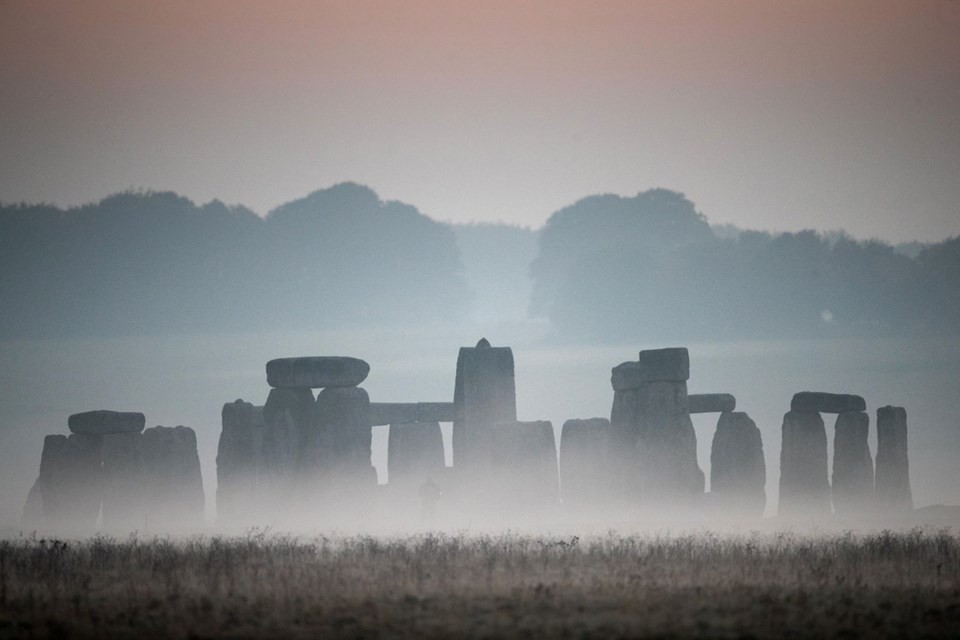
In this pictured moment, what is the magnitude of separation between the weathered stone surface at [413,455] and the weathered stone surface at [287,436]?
2020 millimetres

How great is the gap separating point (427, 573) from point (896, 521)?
16.7 metres

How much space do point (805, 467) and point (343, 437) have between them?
9.94 metres

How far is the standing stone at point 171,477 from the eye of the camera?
41375 mm

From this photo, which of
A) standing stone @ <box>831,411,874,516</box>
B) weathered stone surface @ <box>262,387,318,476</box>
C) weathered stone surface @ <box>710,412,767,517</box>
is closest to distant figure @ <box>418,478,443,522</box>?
weathered stone surface @ <box>262,387,318,476</box>

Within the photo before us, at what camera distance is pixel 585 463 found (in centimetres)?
3956

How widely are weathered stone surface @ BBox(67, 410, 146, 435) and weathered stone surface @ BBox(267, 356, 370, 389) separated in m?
3.39

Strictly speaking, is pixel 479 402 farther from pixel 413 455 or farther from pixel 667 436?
pixel 667 436

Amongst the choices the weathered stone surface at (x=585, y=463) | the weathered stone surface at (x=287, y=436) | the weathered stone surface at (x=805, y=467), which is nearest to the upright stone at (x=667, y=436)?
the weathered stone surface at (x=585, y=463)

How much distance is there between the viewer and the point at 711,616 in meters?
22.0

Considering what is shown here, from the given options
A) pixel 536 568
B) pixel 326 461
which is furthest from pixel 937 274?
pixel 536 568

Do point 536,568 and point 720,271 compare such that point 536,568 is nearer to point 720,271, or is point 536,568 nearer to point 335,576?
point 335,576

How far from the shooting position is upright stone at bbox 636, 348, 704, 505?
39469 mm

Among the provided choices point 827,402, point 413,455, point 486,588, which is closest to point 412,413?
point 413,455

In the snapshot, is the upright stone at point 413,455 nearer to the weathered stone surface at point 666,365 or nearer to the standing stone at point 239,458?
the standing stone at point 239,458
